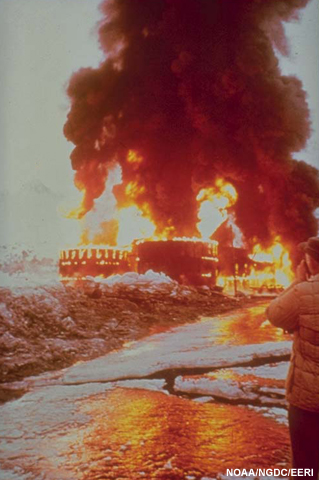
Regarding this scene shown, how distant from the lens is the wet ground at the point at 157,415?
3.67 m

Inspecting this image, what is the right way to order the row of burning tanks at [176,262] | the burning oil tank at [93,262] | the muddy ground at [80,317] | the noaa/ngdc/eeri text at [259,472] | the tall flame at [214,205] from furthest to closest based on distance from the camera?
1. the tall flame at [214,205]
2. the row of burning tanks at [176,262]
3. the burning oil tank at [93,262]
4. the muddy ground at [80,317]
5. the noaa/ngdc/eeri text at [259,472]

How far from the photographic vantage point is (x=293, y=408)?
8.56 ft

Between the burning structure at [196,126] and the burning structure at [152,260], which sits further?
the burning structure at [152,260]

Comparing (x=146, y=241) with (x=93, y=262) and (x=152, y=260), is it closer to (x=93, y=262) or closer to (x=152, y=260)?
(x=152, y=260)

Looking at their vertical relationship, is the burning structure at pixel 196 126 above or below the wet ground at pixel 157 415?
above

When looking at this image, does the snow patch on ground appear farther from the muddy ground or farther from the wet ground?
the muddy ground

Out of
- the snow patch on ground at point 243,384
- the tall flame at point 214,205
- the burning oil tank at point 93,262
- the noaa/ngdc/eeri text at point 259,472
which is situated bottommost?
the noaa/ngdc/eeri text at point 259,472

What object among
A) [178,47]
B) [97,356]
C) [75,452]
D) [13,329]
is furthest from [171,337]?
[178,47]

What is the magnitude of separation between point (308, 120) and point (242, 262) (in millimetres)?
3424

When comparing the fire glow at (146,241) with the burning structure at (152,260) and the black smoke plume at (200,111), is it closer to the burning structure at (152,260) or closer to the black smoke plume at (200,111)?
the burning structure at (152,260)

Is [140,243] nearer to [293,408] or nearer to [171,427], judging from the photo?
[171,427]

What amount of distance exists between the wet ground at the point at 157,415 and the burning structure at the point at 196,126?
3093 millimetres

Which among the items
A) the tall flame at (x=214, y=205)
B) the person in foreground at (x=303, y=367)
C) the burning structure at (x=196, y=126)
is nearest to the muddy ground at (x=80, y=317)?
the burning structure at (x=196, y=126)

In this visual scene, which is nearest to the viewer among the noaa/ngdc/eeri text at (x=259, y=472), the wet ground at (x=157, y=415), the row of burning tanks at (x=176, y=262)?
the noaa/ngdc/eeri text at (x=259, y=472)
